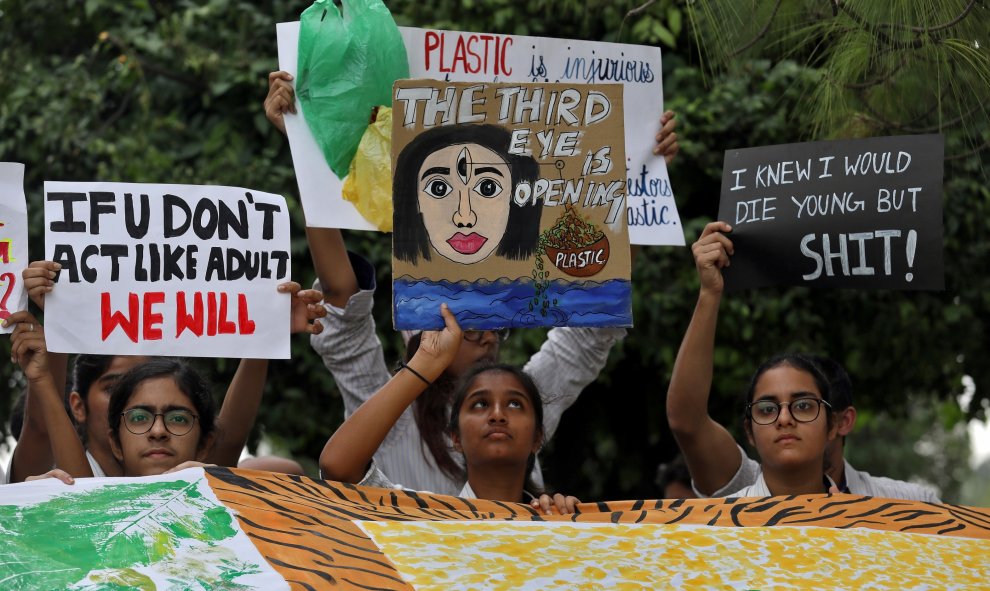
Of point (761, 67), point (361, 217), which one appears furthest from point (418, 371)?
point (761, 67)

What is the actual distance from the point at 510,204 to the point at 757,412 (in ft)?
3.03

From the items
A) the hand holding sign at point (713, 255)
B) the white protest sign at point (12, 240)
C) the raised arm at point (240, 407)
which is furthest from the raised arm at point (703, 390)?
the white protest sign at point (12, 240)

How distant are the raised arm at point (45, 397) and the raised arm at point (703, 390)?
65.7 inches

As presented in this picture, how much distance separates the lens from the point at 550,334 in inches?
184

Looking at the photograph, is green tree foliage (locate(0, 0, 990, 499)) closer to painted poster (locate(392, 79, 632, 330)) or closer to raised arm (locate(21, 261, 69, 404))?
painted poster (locate(392, 79, 632, 330))

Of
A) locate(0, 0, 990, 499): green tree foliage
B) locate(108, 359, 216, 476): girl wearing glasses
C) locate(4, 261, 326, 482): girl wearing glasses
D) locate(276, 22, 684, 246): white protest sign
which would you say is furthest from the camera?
locate(0, 0, 990, 499): green tree foliage

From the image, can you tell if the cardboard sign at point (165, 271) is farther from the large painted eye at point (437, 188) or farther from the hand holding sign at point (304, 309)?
the large painted eye at point (437, 188)

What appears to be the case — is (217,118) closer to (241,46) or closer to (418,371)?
(241,46)

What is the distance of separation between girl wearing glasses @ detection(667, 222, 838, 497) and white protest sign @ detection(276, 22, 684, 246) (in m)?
0.38

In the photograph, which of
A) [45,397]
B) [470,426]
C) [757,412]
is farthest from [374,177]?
[757,412]

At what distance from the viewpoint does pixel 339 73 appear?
4250 mm

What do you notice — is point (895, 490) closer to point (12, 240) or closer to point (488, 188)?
point (488, 188)

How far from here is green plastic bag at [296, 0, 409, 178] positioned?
4242mm

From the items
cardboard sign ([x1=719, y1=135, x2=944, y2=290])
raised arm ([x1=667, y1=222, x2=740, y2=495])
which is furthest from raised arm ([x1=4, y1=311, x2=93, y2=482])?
cardboard sign ([x1=719, y1=135, x2=944, y2=290])
